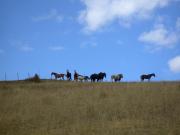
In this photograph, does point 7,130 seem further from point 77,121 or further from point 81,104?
point 81,104

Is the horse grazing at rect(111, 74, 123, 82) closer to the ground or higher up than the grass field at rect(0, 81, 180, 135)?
higher up

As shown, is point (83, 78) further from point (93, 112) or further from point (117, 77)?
point (93, 112)

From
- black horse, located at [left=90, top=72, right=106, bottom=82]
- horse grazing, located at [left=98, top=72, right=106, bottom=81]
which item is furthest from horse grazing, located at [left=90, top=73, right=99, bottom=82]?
horse grazing, located at [left=98, top=72, right=106, bottom=81]

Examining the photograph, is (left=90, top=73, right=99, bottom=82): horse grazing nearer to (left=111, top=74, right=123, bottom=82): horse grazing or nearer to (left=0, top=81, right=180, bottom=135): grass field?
(left=111, top=74, right=123, bottom=82): horse grazing

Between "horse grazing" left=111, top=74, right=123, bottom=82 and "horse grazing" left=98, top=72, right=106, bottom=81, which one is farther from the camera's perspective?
"horse grazing" left=98, top=72, right=106, bottom=81

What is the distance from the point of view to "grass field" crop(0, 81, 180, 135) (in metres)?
23.6

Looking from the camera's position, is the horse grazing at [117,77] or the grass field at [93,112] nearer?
the grass field at [93,112]

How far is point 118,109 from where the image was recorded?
2902 cm

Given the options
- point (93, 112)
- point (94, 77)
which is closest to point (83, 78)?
point (94, 77)

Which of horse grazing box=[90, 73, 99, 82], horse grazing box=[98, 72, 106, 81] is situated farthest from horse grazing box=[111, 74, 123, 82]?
horse grazing box=[90, 73, 99, 82]

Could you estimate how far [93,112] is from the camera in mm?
28547

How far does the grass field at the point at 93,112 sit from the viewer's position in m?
23.6

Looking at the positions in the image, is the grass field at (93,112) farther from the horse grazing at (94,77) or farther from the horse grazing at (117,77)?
the horse grazing at (117,77)

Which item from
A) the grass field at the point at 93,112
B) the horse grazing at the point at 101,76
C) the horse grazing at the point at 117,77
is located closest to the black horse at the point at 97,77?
the horse grazing at the point at 101,76
